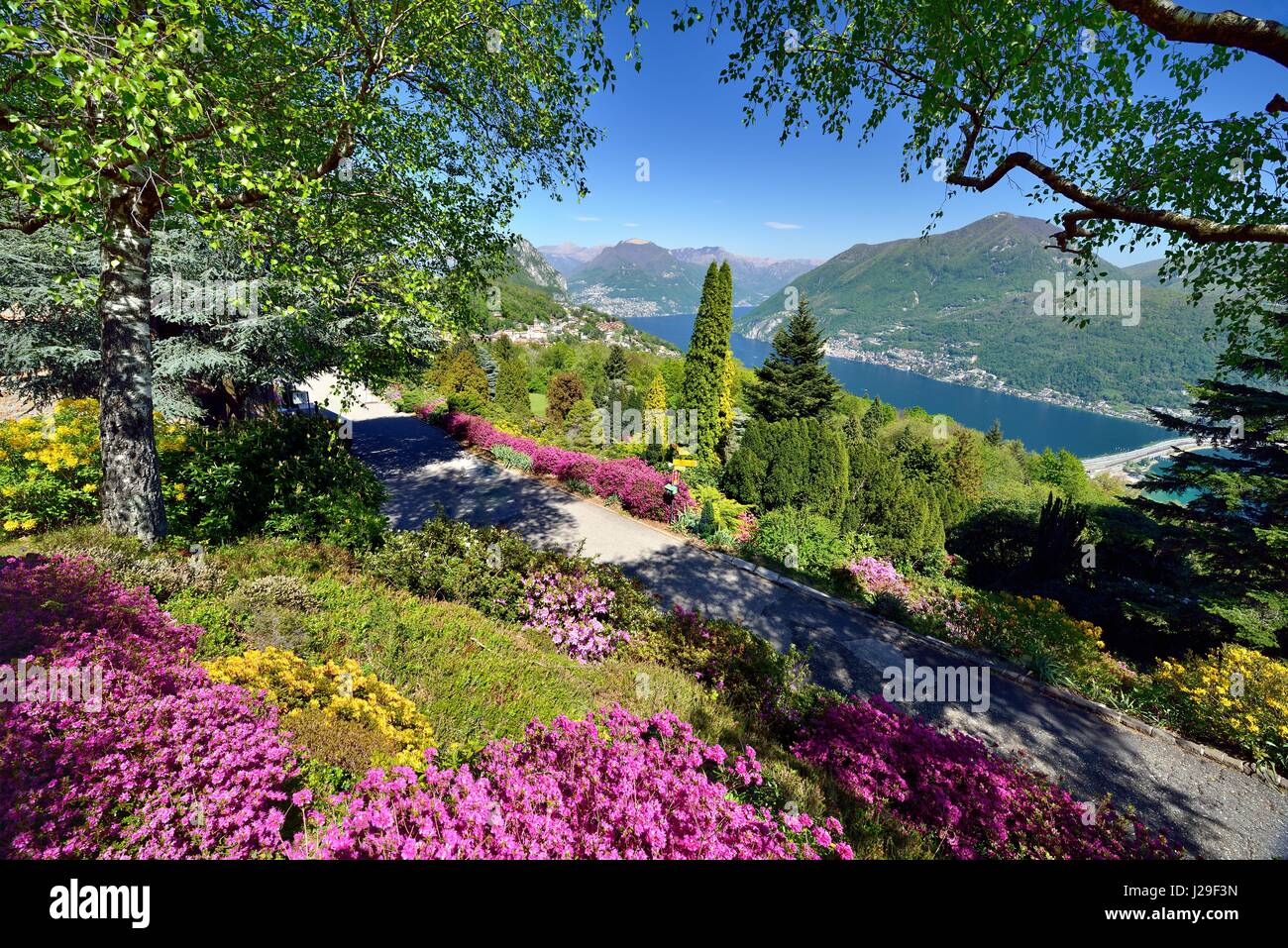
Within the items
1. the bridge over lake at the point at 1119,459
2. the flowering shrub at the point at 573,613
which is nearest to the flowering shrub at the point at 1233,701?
the flowering shrub at the point at 573,613

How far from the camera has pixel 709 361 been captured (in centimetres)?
2002

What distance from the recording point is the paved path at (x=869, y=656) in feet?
17.9

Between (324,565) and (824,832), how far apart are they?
6410mm

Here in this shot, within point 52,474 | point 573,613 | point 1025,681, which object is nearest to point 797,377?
point 1025,681

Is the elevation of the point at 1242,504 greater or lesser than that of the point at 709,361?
lesser

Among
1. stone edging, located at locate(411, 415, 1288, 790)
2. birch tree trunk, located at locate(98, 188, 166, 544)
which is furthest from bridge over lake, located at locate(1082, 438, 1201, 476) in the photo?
birch tree trunk, located at locate(98, 188, 166, 544)

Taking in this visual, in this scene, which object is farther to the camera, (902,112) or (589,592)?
(589,592)

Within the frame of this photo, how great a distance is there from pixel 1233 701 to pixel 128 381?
49.4 ft

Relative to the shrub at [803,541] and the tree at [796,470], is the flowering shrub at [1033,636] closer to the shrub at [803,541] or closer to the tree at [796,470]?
the shrub at [803,541]

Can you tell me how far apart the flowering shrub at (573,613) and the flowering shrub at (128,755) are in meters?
3.51

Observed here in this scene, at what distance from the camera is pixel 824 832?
103 inches

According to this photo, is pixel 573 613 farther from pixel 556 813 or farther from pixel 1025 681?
pixel 1025 681
